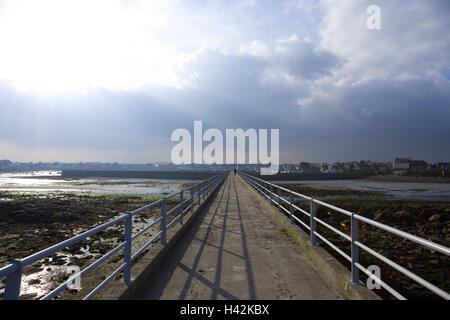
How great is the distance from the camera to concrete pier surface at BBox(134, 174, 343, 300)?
12.2 ft

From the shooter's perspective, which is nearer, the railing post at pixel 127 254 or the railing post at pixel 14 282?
the railing post at pixel 14 282

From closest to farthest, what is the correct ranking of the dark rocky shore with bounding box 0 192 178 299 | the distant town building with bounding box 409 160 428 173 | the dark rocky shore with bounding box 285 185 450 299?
1. the dark rocky shore with bounding box 285 185 450 299
2. the dark rocky shore with bounding box 0 192 178 299
3. the distant town building with bounding box 409 160 428 173

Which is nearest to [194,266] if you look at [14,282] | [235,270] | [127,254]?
[235,270]

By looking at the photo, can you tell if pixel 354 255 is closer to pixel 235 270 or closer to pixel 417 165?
pixel 235 270

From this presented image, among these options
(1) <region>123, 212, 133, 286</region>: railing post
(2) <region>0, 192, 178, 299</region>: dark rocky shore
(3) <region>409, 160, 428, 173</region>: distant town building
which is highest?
(3) <region>409, 160, 428, 173</region>: distant town building

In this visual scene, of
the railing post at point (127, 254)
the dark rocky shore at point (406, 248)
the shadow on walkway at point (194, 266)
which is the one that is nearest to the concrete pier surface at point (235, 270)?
the shadow on walkway at point (194, 266)

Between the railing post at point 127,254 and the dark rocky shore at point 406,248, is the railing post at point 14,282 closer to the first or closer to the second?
the railing post at point 127,254

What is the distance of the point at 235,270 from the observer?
4551mm

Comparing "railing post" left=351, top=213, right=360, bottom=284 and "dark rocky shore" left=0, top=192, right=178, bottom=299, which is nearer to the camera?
"railing post" left=351, top=213, right=360, bottom=284

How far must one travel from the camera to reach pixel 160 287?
395 cm

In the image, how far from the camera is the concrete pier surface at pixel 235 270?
3.73m

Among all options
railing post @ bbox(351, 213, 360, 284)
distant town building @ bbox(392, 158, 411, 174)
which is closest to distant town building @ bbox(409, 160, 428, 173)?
distant town building @ bbox(392, 158, 411, 174)

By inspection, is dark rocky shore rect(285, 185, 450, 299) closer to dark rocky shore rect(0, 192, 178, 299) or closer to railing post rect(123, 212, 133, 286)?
railing post rect(123, 212, 133, 286)

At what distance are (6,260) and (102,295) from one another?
8572 millimetres
